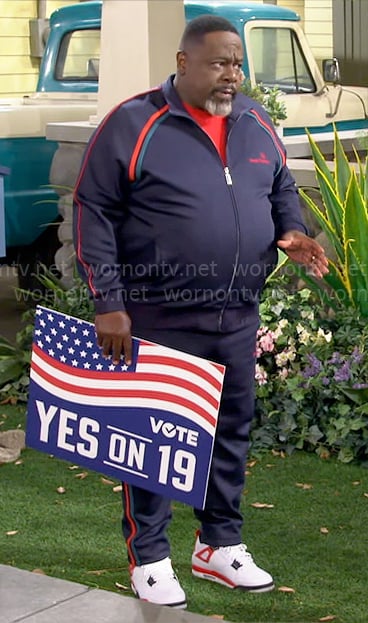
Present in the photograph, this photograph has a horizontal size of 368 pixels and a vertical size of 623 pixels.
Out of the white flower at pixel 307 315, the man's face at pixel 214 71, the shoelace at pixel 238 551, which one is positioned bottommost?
the shoelace at pixel 238 551

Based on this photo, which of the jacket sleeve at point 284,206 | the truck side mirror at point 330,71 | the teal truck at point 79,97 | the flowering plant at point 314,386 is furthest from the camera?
the truck side mirror at point 330,71

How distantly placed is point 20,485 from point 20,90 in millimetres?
10820

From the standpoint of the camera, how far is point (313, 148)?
5.98 meters

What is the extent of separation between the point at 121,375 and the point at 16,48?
40.0 feet

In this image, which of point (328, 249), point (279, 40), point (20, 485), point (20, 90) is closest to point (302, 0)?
point (20, 90)

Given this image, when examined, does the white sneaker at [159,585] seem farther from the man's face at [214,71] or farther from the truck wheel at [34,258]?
the truck wheel at [34,258]

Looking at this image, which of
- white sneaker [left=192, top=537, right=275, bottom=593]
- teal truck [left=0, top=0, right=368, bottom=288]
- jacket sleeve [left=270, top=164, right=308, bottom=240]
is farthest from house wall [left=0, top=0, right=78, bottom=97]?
white sneaker [left=192, top=537, right=275, bottom=593]

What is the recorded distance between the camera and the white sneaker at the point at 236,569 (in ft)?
13.0

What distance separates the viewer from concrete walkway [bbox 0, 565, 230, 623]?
3.61 meters

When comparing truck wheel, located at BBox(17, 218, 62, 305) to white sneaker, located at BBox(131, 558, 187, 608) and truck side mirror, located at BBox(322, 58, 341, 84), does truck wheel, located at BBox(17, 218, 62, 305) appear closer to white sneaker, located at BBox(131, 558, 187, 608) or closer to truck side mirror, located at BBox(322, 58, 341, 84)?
truck side mirror, located at BBox(322, 58, 341, 84)

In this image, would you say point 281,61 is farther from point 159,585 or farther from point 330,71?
point 159,585

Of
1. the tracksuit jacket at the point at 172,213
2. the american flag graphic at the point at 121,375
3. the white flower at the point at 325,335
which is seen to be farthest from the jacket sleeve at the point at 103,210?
the white flower at the point at 325,335

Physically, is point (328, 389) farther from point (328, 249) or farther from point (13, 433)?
point (13, 433)

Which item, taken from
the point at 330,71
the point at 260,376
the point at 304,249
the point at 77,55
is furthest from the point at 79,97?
the point at 304,249
